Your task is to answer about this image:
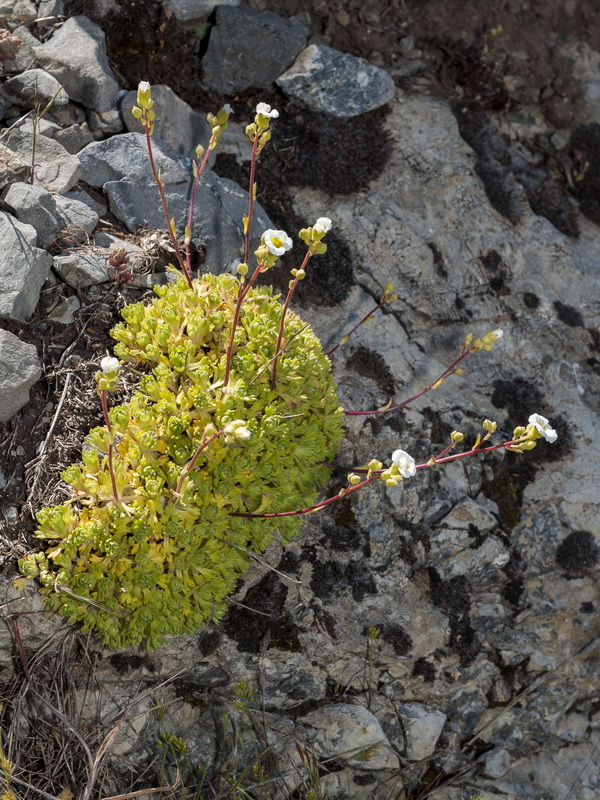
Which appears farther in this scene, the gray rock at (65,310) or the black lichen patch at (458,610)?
the black lichen patch at (458,610)

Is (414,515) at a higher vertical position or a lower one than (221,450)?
lower

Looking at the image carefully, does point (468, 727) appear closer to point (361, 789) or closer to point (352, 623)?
point (361, 789)

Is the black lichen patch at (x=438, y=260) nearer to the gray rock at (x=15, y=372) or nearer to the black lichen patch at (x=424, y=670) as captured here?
the black lichen patch at (x=424, y=670)

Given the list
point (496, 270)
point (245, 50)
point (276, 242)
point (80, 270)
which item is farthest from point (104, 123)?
point (496, 270)

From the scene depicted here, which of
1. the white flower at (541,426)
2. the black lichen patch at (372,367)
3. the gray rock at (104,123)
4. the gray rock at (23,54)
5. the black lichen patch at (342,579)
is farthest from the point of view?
the black lichen patch at (372,367)

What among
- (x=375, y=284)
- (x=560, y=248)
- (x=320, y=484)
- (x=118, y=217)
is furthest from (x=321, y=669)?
(x=560, y=248)

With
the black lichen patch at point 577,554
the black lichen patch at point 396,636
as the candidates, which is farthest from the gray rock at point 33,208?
the black lichen patch at point 577,554

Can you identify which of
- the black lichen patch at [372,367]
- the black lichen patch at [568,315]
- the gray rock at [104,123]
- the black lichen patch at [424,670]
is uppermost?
the gray rock at [104,123]
